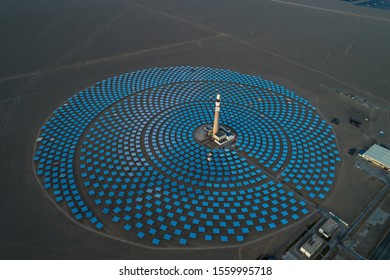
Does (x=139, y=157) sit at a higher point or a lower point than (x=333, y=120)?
lower

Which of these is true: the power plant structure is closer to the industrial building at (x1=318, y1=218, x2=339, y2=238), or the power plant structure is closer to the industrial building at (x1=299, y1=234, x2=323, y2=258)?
the industrial building at (x1=318, y1=218, x2=339, y2=238)

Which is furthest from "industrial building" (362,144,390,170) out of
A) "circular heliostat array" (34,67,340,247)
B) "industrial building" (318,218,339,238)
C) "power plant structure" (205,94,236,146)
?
"power plant structure" (205,94,236,146)

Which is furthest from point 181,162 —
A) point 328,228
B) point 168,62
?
point 168,62

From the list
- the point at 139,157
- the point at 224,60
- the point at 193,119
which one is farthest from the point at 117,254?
the point at 224,60

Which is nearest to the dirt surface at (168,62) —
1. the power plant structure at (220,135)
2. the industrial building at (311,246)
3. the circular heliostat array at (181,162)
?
the industrial building at (311,246)

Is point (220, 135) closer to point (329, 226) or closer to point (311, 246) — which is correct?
point (329, 226)

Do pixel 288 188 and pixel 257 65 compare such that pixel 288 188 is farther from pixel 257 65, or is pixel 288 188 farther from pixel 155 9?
pixel 155 9

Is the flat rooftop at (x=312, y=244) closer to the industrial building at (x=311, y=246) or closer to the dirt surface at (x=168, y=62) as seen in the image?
the industrial building at (x=311, y=246)
